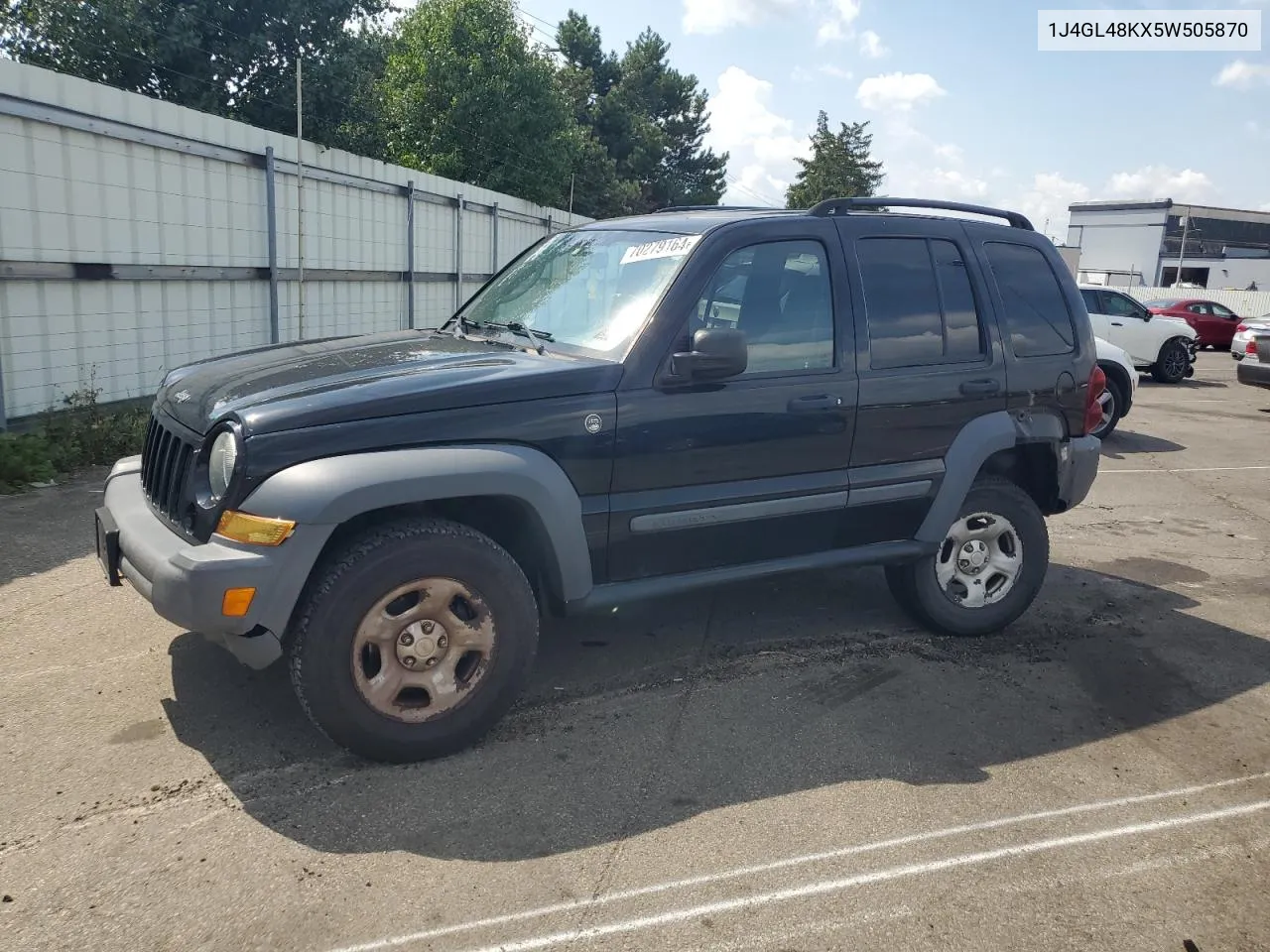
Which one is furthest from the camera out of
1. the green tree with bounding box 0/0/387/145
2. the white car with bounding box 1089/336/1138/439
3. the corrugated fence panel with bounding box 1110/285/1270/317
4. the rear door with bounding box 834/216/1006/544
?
the corrugated fence panel with bounding box 1110/285/1270/317

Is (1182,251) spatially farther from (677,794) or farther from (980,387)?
(677,794)

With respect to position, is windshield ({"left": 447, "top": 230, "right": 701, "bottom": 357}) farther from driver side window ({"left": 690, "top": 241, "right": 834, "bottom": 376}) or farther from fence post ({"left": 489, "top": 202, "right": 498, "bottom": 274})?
fence post ({"left": 489, "top": 202, "right": 498, "bottom": 274})

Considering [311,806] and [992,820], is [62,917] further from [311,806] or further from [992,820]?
[992,820]

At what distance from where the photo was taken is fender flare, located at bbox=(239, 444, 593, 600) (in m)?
3.19

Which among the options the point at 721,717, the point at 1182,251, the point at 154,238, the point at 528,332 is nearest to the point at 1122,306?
the point at 154,238

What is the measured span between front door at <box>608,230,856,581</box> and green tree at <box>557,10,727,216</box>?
3867 cm

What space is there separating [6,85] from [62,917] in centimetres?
627

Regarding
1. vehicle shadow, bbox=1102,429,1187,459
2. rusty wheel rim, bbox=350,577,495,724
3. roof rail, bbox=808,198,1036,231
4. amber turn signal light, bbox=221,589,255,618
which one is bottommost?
vehicle shadow, bbox=1102,429,1187,459

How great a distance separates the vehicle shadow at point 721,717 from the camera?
10.8 ft

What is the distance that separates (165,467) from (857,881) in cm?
282

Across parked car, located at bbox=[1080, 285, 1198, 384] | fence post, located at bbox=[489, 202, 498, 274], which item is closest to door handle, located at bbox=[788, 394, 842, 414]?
fence post, located at bbox=[489, 202, 498, 274]

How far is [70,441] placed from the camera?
7.24m

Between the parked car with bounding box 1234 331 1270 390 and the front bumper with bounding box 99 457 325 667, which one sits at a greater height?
the parked car with bounding box 1234 331 1270 390

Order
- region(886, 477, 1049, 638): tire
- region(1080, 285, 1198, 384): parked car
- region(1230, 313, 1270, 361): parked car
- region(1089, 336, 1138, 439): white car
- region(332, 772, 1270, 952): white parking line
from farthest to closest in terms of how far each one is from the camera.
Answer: region(1080, 285, 1198, 384): parked car
region(1230, 313, 1270, 361): parked car
region(1089, 336, 1138, 439): white car
region(886, 477, 1049, 638): tire
region(332, 772, 1270, 952): white parking line
